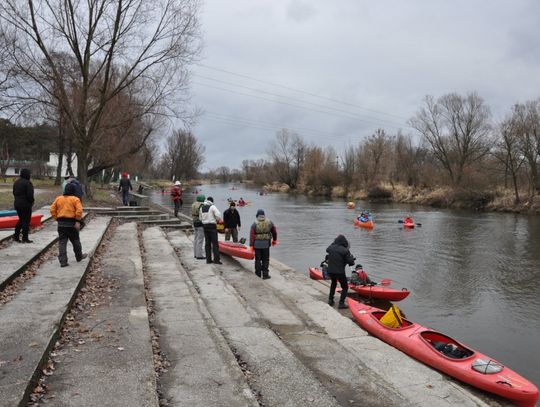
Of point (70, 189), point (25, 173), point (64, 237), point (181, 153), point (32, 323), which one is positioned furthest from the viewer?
point (181, 153)

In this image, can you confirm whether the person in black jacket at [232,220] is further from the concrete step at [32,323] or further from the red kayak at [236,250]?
the concrete step at [32,323]

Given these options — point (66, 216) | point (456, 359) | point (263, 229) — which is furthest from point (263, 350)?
point (263, 229)

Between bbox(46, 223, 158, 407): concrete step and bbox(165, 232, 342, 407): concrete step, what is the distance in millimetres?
1252

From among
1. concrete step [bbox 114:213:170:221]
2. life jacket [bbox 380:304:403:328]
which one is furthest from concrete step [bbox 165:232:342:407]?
concrete step [bbox 114:213:170:221]

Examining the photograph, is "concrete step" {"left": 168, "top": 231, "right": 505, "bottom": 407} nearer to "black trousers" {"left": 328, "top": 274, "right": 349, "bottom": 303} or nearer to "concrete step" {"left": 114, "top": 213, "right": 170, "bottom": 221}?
"black trousers" {"left": 328, "top": 274, "right": 349, "bottom": 303}

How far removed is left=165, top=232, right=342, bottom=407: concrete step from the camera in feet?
16.6

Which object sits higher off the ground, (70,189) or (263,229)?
(70,189)

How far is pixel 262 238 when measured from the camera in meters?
12.2

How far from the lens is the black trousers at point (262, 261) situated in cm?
1238

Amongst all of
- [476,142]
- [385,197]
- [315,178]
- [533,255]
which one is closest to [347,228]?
[533,255]

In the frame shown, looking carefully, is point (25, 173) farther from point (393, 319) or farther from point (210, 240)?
point (393, 319)

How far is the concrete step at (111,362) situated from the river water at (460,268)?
6.96 metres

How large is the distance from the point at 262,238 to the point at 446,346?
18.8 ft

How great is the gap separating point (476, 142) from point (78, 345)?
62.6 m
